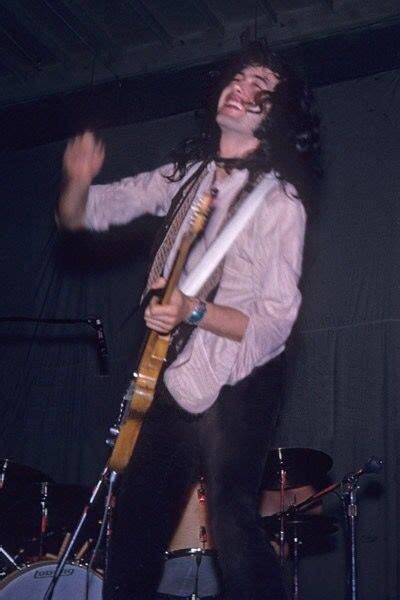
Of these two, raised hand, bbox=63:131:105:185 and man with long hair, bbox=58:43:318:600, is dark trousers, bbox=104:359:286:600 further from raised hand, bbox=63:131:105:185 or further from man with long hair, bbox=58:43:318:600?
raised hand, bbox=63:131:105:185

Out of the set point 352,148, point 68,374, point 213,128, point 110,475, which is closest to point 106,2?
point 352,148

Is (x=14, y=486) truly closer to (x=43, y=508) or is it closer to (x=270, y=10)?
(x=43, y=508)

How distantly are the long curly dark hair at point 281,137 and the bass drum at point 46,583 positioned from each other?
184cm

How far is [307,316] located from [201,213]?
→ 3.28 m

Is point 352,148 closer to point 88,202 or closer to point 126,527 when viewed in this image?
point 88,202

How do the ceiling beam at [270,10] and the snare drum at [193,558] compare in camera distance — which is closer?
the snare drum at [193,558]

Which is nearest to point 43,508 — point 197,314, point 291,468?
point 291,468

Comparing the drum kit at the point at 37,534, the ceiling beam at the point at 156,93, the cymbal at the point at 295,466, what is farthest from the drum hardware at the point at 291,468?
the ceiling beam at the point at 156,93

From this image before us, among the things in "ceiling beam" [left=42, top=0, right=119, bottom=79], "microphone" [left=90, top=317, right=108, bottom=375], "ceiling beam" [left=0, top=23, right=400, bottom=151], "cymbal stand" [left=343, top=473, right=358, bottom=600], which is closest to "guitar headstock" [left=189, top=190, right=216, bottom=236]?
"microphone" [left=90, top=317, right=108, bottom=375]

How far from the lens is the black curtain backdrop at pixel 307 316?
199 inches

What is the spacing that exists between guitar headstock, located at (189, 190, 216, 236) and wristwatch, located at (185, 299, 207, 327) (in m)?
0.28

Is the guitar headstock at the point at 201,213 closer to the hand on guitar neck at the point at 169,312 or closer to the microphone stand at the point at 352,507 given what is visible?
the hand on guitar neck at the point at 169,312

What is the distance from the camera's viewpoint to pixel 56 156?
720 centimetres

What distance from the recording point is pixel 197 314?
7.22 ft
